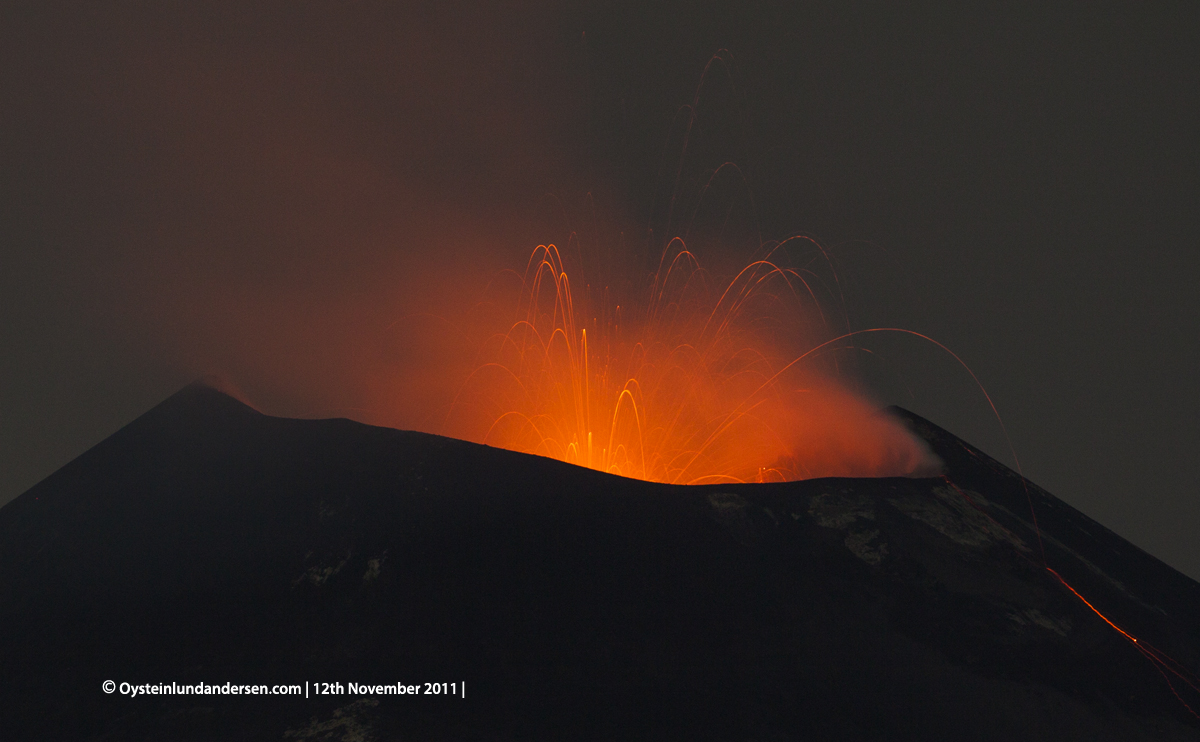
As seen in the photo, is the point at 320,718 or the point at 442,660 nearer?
the point at 320,718

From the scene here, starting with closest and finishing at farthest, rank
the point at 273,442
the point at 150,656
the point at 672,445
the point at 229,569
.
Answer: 1. the point at 150,656
2. the point at 229,569
3. the point at 273,442
4. the point at 672,445

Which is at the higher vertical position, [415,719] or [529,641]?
[529,641]

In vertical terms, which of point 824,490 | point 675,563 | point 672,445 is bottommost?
point 675,563

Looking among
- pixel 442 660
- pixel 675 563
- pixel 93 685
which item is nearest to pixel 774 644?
A: pixel 675 563

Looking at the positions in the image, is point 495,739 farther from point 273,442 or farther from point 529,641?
point 273,442

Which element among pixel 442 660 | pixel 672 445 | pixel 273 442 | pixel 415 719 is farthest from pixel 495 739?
pixel 672 445

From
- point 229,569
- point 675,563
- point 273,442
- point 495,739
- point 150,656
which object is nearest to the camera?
point 495,739
